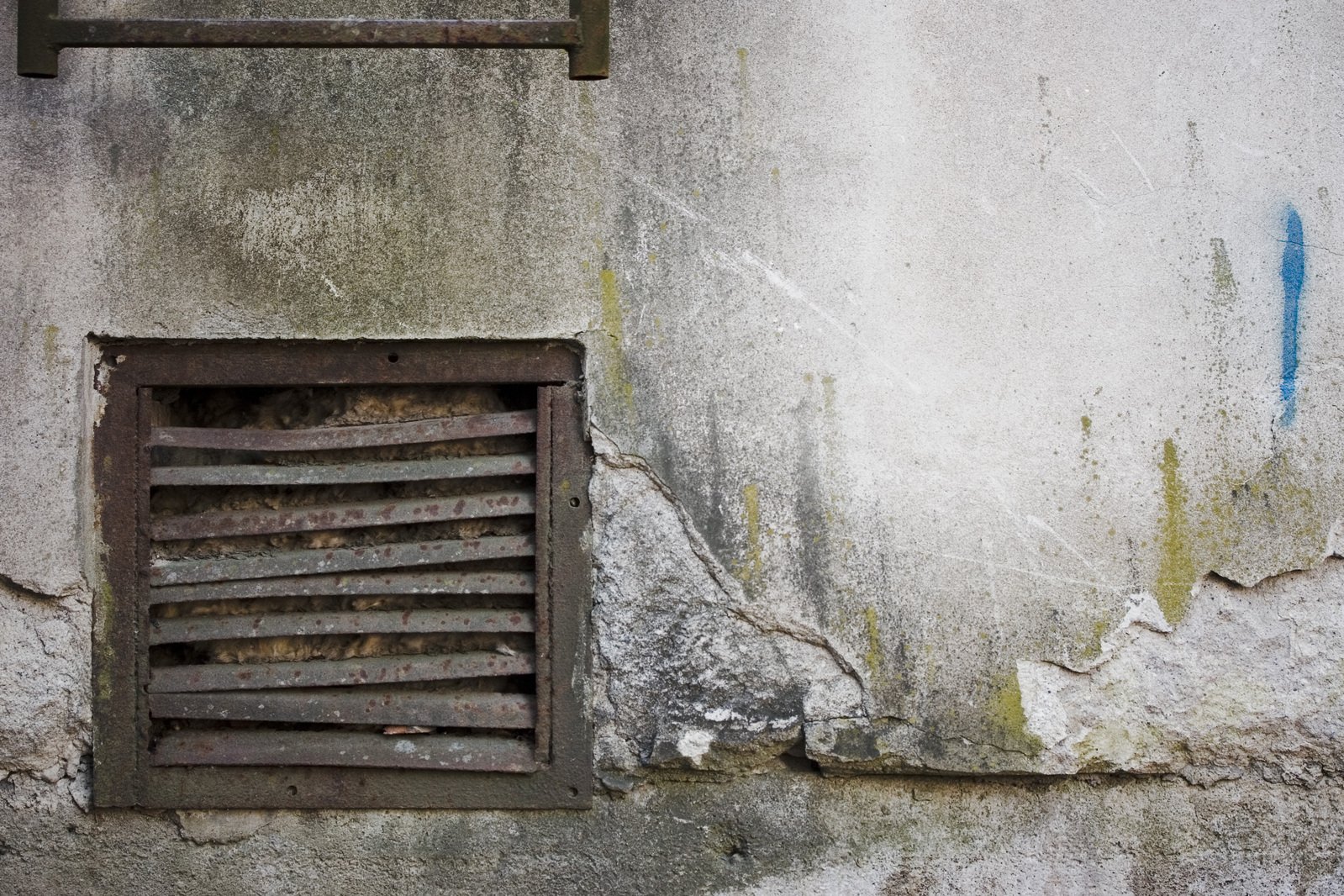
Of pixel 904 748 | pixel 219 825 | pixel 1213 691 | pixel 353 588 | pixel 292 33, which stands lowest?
pixel 219 825

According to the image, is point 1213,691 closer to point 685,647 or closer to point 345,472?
point 685,647

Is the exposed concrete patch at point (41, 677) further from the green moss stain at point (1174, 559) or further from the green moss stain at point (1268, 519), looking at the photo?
the green moss stain at point (1268, 519)

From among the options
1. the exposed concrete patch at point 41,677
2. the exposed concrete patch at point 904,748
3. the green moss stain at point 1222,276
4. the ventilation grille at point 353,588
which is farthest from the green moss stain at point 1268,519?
the exposed concrete patch at point 41,677

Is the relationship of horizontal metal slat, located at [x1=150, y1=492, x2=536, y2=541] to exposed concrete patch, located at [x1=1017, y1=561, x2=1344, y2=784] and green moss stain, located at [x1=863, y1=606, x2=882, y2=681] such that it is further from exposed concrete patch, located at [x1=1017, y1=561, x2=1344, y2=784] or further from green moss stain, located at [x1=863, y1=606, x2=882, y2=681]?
exposed concrete patch, located at [x1=1017, y1=561, x2=1344, y2=784]

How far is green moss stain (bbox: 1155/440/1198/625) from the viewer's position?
219 centimetres

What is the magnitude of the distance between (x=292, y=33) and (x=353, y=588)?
3.56 ft

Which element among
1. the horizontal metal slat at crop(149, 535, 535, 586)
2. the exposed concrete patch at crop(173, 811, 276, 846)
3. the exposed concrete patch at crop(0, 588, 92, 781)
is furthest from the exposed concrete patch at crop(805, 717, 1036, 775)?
the exposed concrete patch at crop(0, 588, 92, 781)

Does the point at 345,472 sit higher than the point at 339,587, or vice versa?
the point at 345,472

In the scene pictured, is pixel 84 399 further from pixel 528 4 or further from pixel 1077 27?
pixel 1077 27

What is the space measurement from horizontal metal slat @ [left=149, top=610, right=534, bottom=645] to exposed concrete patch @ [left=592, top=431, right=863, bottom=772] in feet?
0.72

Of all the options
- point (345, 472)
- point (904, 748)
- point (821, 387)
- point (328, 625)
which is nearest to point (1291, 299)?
point (821, 387)

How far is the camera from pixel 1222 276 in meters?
2.21

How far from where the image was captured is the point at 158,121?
2.13 meters

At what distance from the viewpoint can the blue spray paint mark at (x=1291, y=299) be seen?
7.27 feet
